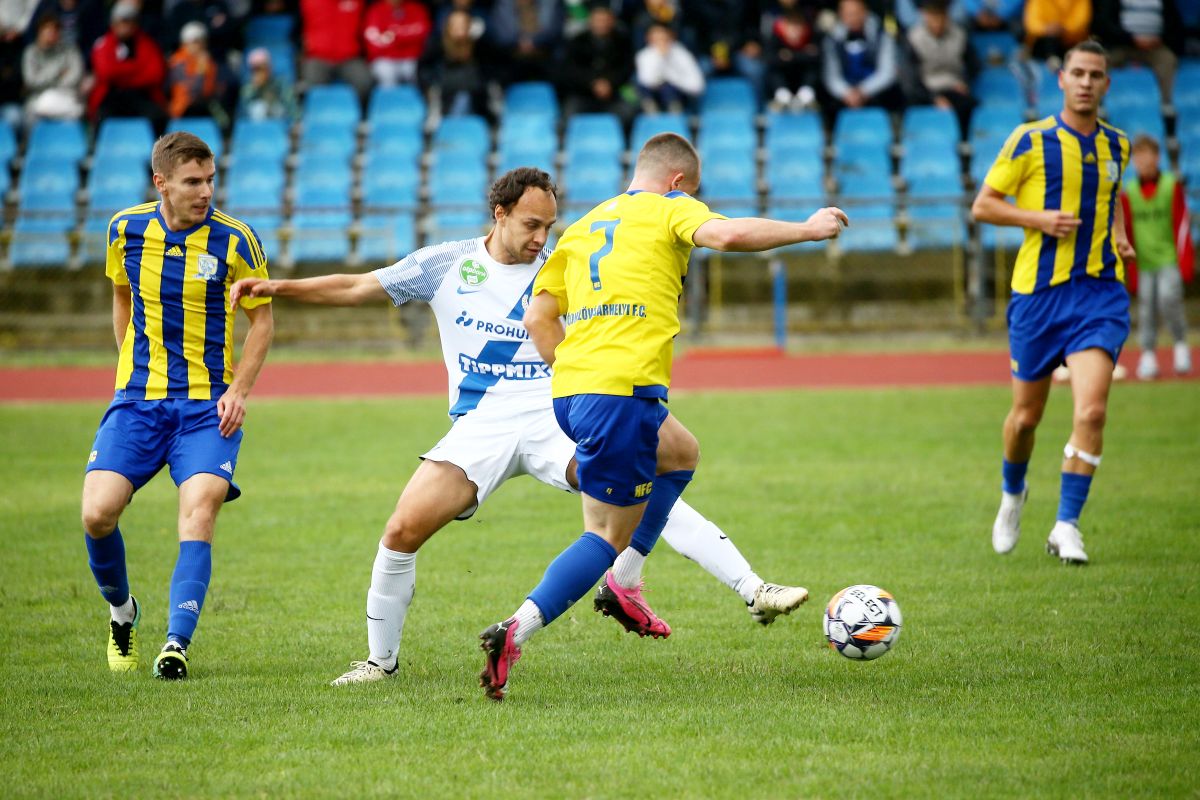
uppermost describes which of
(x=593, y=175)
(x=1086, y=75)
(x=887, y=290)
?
(x=1086, y=75)

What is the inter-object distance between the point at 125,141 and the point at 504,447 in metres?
18.0

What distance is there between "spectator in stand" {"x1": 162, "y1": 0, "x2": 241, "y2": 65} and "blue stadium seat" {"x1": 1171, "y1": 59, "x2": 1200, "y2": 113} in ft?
46.8

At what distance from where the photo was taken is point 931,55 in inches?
840

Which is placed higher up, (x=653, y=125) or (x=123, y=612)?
(x=653, y=125)

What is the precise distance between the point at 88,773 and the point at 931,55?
1911 centimetres

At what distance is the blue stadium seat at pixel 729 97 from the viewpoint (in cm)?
2222

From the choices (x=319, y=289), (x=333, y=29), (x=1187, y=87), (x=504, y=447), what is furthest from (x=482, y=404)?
(x=1187, y=87)

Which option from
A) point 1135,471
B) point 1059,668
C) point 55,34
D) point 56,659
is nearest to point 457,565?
point 56,659

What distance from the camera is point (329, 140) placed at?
2212 centimetres

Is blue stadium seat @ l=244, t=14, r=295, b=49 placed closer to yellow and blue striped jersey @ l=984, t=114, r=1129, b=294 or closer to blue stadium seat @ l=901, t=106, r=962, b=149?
blue stadium seat @ l=901, t=106, r=962, b=149

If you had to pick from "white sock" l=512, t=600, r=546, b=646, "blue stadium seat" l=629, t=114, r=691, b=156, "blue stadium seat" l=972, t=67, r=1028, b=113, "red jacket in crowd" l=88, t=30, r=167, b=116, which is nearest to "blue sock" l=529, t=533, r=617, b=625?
"white sock" l=512, t=600, r=546, b=646

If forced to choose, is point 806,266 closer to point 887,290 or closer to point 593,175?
point 887,290

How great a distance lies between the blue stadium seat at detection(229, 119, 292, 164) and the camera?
22.1m

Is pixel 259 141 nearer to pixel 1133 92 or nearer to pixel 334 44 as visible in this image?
pixel 334 44
